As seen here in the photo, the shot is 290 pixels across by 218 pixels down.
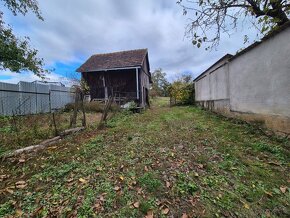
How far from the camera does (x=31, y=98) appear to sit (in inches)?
398

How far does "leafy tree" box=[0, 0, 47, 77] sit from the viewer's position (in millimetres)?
8648

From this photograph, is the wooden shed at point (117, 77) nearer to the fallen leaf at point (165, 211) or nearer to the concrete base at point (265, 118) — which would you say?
the concrete base at point (265, 118)

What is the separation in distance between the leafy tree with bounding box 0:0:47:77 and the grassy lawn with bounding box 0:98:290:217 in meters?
7.19

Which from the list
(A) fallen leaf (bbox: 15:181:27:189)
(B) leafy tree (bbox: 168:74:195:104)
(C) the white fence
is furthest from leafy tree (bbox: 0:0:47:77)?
(B) leafy tree (bbox: 168:74:195:104)

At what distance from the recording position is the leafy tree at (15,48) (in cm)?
865

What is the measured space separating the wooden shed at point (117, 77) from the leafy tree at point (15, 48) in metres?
6.04

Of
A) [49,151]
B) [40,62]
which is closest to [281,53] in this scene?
[49,151]

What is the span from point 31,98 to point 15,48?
274 centimetres

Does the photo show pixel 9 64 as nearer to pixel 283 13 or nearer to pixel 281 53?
pixel 281 53

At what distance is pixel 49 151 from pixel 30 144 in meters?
0.74

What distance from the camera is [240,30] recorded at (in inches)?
252

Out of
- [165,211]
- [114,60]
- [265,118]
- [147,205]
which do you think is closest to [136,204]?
[147,205]

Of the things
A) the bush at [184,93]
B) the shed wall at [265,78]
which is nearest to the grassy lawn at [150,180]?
the shed wall at [265,78]

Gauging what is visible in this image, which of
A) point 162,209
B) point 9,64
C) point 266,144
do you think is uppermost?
point 9,64
